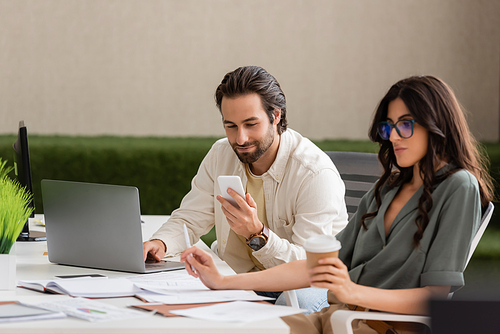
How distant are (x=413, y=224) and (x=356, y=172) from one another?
3.57 feet

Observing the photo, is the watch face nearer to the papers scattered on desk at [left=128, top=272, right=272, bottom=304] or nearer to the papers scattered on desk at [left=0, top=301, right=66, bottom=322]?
the papers scattered on desk at [left=128, top=272, right=272, bottom=304]

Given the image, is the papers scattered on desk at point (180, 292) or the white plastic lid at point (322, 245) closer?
the white plastic lid at point (322, 245)

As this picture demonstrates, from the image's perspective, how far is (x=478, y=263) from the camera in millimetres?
3293

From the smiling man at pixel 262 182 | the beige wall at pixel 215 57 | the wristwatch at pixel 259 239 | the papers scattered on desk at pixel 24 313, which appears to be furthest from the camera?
the beige wall at pixel 215 57

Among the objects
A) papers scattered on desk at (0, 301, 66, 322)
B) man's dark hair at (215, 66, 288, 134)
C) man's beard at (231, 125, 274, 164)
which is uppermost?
man's dark hair at (215, 66, 288, 134)

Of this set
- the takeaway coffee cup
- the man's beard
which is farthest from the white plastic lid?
the man's beard

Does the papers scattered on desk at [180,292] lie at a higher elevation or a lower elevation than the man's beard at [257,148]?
lower

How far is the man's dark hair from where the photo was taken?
208 centimetres

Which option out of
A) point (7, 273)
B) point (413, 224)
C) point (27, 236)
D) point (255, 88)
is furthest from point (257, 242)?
point (27, 236)

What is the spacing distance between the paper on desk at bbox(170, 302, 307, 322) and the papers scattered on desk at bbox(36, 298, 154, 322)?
10 centimetres

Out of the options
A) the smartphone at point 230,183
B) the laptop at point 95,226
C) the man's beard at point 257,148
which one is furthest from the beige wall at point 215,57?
the smartphone at point 230,183

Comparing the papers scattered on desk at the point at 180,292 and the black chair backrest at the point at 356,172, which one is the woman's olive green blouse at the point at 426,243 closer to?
the papers scattered on desk at the point at 180,292

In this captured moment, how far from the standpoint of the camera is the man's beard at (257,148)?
2051mm

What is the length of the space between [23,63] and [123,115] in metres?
0.82
